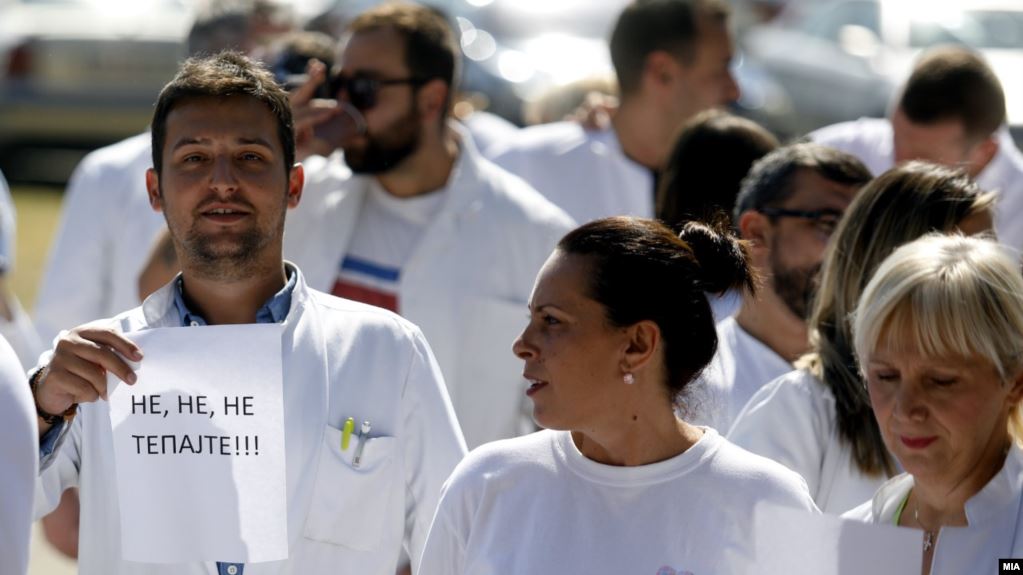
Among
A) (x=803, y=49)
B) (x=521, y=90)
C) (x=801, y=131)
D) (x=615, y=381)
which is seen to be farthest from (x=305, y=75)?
(x=803, y=49)

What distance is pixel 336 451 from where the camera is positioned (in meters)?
3.15

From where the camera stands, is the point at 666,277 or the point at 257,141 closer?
the point at 666,277

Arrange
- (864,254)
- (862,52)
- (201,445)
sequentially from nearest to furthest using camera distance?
1. (201,445)
2. (864,254)
3. (862,52)

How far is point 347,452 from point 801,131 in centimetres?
1051

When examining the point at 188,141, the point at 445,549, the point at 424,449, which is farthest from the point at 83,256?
the point at 445,549

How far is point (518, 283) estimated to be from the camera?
16.1 ft

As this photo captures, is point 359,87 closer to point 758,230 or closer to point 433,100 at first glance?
point 433,100

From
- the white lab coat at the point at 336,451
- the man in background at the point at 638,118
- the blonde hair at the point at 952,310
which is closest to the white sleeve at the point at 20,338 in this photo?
the man in background at the point at 638,118

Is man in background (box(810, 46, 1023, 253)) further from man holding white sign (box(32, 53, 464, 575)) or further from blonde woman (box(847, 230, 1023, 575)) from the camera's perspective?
man holding white sign (box(32, 53, 464, 575))

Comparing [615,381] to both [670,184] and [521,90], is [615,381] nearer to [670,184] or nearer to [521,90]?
[670,184]

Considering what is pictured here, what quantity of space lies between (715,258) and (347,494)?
2.60 ft

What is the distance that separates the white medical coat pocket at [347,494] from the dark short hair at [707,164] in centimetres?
157

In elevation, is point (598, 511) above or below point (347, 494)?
above

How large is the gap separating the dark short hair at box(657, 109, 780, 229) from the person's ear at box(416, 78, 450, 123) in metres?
0.80
